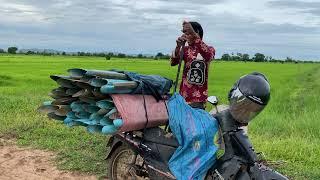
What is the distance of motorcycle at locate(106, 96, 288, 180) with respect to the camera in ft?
13.6

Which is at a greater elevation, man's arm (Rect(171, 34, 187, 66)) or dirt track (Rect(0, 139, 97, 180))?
man's arm (Rect(171, 34, 187, 66))

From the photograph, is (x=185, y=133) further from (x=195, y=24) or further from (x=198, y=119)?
(x=195, y=24)

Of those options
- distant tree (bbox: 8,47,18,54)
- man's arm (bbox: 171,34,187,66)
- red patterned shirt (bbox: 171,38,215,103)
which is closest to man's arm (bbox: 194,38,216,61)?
red patterned shirt (bbox: 171,38,215,103)

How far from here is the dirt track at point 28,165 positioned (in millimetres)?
6032

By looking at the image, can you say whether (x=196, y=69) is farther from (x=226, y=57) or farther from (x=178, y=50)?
(x=226, y=57)

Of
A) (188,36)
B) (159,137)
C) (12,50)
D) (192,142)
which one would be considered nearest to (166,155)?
(159,137)

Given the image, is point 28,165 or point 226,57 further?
point 226,57

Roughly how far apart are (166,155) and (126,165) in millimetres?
696

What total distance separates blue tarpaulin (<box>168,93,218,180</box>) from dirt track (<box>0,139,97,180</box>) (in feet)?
6.08

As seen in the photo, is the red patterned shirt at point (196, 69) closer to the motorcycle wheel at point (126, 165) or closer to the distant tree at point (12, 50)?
the motorcycle wheel at point (126, 165)

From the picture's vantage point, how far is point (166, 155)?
15.1 ft

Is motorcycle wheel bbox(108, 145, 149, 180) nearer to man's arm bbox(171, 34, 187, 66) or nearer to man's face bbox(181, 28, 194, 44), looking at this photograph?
man's arm bbox(171, 34, 187, 66)

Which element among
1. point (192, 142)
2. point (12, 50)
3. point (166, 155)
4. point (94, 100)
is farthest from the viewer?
point (12, 50)

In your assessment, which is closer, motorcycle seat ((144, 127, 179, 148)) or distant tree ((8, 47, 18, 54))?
motorcycle seat ((144, 127, 179, 148))
